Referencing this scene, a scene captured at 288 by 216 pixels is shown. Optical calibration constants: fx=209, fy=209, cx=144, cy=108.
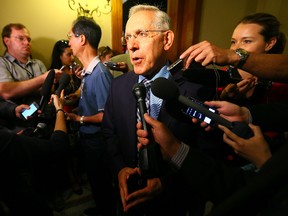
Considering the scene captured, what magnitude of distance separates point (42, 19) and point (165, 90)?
2856mm

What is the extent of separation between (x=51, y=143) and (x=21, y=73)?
52.5 inches

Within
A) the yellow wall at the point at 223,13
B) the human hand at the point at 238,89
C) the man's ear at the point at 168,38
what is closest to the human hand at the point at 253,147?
the human hand at the point at 238,89

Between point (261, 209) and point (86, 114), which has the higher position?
point (261, 209)

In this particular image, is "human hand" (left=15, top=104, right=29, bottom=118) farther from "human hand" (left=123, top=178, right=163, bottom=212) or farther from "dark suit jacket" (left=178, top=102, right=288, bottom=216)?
"dark suit jacket" (left=178, top=102, right=288, bottom=216)

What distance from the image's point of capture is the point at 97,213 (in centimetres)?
216

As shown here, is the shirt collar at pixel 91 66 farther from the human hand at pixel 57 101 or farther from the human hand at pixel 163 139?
the human hand at pixel 163 139

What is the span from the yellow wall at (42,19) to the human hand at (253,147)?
303 cm

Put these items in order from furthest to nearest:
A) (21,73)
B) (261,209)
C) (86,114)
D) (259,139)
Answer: (21,73), (86,114), (259,139), (261,209)

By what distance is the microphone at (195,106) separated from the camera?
0.77 metres

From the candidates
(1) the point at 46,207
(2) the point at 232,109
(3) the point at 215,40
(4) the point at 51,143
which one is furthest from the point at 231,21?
(1) the point at 46,207

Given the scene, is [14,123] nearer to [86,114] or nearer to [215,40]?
[86,114]

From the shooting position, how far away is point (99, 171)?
6.09 ft

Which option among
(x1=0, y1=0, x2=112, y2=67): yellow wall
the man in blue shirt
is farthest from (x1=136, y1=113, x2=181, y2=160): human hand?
(x1=0, y1=0, x2=112, y2=67): yellow wall

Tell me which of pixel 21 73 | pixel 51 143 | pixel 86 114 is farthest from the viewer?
pixel 21 73
